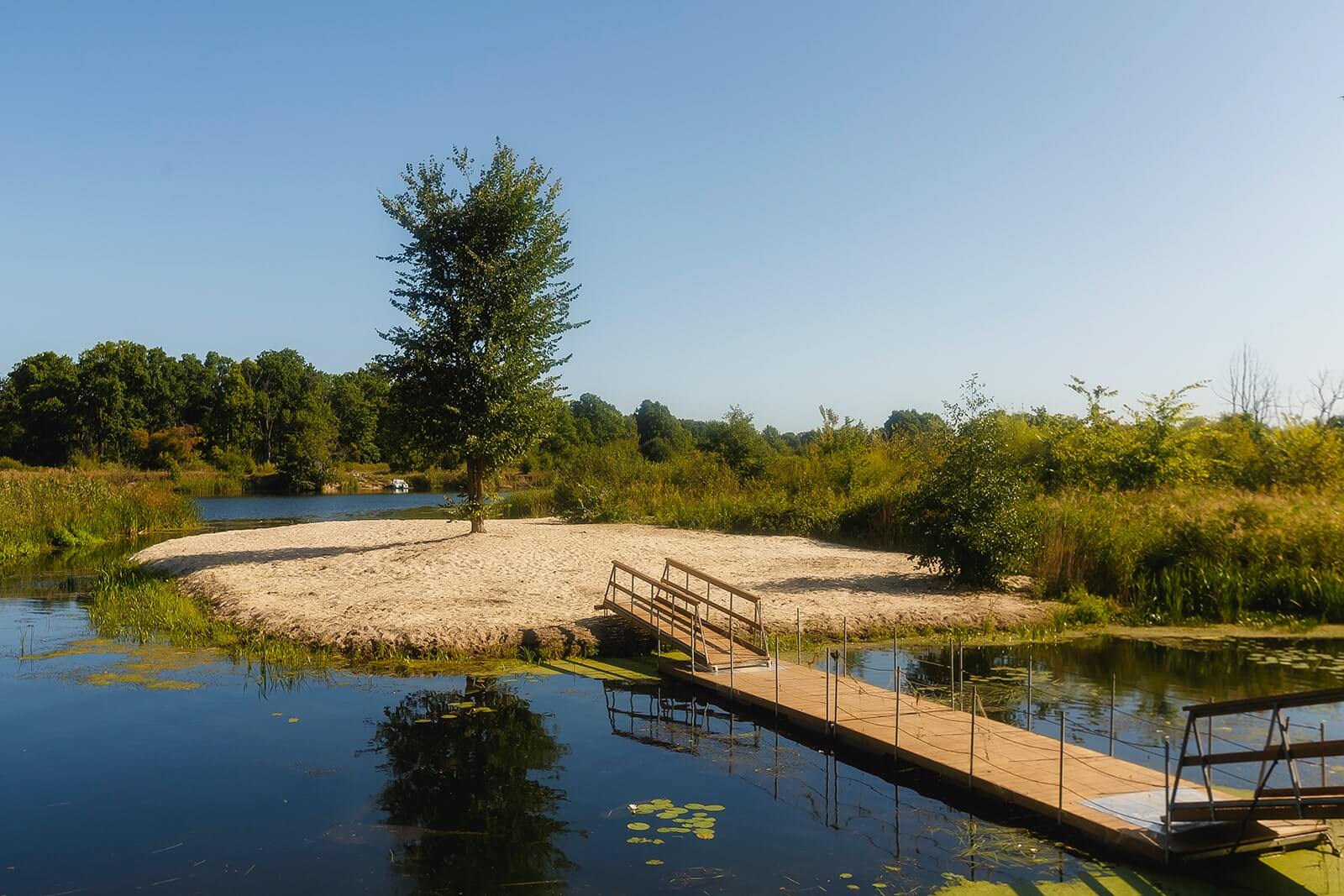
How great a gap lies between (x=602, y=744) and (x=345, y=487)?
234 ft

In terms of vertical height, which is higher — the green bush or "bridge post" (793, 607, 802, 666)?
the green bush

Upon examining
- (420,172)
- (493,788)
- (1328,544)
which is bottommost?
(493,788)

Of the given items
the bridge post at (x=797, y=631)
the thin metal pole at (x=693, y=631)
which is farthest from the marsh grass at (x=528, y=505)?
the thin metal pole at (x=693, y=631)

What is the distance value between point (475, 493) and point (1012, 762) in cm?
A: 1815

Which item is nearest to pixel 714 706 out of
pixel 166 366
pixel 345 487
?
pixel 345 487

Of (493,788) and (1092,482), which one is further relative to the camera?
(1092,482)

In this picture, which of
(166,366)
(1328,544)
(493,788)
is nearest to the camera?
(493,788)

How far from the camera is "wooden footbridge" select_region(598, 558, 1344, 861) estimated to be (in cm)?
727

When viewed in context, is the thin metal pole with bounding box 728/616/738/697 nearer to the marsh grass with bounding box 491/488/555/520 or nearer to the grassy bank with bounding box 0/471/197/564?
the marsh grass with bounding box 491/488/555/520

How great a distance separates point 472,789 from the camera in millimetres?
9633

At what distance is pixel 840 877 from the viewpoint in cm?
750

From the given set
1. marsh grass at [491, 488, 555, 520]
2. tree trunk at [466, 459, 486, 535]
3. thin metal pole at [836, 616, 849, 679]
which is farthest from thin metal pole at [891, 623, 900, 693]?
marsh grass at [491, 488, 555, 520]

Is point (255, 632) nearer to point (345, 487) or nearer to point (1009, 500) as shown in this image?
point (1009, 500)

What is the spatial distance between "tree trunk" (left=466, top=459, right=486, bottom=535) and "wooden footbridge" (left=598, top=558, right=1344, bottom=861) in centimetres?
1068
